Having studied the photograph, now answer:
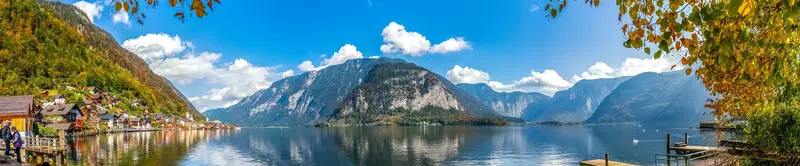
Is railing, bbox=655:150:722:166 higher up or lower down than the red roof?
lower down

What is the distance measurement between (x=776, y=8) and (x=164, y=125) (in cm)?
19134

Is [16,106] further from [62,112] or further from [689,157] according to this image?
[689,157]

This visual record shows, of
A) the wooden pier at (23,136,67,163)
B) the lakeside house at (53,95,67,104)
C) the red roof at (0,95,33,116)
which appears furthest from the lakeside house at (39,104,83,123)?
the wooden pier at (23,136,67,163)

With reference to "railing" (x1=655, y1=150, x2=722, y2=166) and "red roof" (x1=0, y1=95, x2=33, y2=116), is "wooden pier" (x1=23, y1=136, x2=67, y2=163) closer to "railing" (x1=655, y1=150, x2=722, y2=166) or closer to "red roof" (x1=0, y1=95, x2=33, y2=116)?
"red roof" (x1=0, y1=95, x2=33, y2=116)

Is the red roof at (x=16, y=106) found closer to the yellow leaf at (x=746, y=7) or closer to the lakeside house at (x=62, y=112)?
the lakeside house at (x=62, y=112)

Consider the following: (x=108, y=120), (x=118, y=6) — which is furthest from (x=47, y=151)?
(x=108, y=120)

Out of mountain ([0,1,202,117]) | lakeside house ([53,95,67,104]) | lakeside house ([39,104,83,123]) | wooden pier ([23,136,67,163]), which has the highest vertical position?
mountain ([0,1,202,117])

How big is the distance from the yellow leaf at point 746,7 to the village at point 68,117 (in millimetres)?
57460

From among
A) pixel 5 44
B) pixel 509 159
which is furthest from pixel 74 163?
pixel 5 44

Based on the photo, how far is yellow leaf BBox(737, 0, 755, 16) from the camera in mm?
3143

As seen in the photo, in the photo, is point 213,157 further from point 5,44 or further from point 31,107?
point 5,44

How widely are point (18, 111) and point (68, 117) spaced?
52.1 m

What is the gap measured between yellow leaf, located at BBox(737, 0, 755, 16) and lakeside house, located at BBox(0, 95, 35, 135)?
72.7 metres

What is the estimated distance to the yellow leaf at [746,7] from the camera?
3.14 meters
